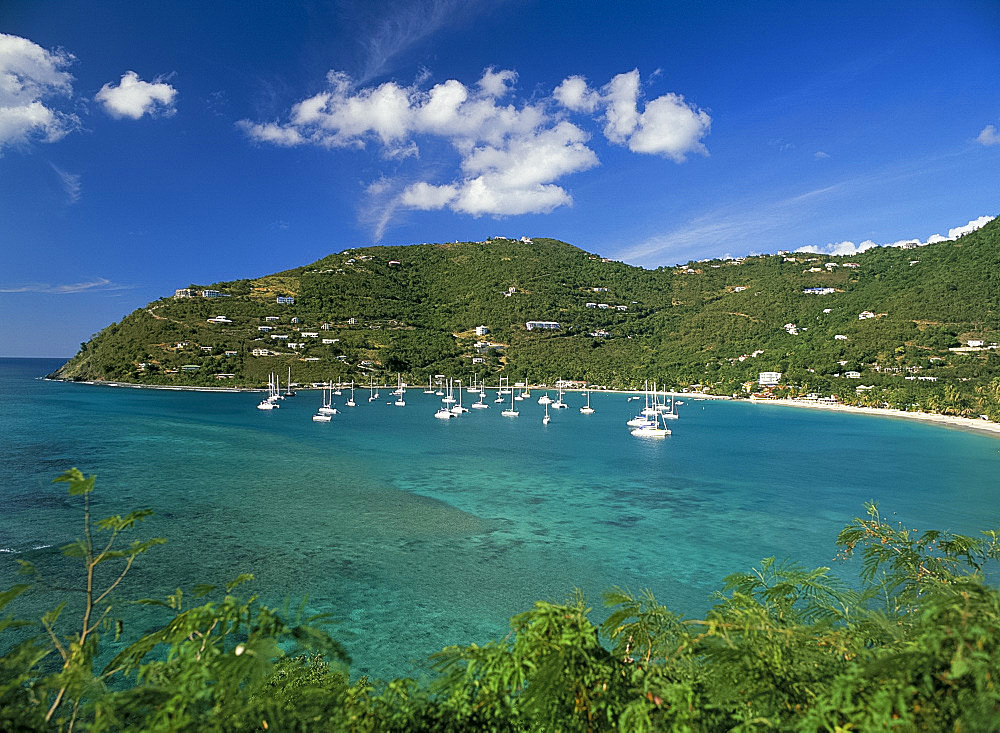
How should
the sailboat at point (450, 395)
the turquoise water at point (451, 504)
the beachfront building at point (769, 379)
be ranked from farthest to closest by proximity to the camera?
the beachfront building at point (769, 379), the sailboat at point (450, 395), the turquoise water at point (451, 504)

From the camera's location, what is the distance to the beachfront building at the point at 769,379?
91562 mm

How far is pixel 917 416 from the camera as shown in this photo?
6431 centimetres

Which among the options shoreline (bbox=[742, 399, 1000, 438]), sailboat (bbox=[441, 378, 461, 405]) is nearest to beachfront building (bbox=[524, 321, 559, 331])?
sailboat (bbox=[441, 378, 461, 405])

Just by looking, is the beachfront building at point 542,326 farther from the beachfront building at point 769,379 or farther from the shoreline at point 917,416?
the shoreline at point 917,416

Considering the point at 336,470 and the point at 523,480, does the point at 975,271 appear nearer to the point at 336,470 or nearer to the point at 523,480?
the point at 523,480

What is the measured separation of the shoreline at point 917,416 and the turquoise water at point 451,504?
7.83 m

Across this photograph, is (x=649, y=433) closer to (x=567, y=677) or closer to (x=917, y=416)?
(x=917, y=416)

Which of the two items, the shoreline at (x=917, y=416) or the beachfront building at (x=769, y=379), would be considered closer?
the shoreline at (x=917, y=416)

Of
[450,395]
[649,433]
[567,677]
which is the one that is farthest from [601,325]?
[567,677]

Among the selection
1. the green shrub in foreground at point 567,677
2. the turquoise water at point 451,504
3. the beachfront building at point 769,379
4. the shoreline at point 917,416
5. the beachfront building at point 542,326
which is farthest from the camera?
the beachfront building at point 542,326

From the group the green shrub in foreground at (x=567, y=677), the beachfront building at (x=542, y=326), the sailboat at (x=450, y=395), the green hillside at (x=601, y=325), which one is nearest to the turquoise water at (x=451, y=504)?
the green shrub in foreground at (x=567, y=677)

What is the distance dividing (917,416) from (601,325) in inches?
3074

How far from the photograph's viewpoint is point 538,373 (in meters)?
114

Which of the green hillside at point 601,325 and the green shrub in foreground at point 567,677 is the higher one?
the green hillside at point 601,325
